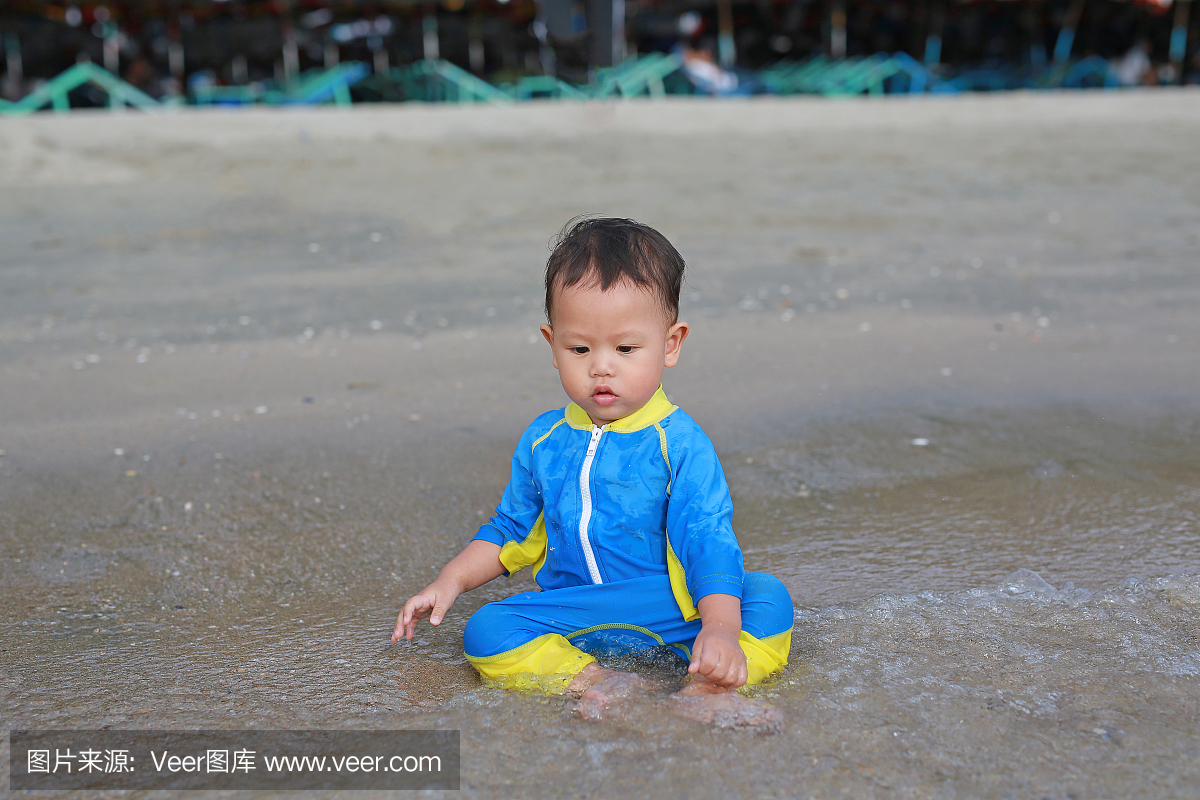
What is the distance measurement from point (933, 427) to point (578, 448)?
1.76 metres

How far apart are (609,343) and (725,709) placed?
0.66 metres

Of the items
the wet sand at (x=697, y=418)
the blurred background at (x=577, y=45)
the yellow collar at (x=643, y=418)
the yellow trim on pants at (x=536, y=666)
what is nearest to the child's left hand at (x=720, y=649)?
the wet sand at (x=697, y=418)

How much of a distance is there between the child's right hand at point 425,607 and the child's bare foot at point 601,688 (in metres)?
0.28

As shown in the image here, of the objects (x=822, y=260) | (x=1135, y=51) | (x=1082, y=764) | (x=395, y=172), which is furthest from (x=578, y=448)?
(x=1135, y=51)

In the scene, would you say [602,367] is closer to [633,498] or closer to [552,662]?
[633,498]

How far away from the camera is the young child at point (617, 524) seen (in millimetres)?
1770

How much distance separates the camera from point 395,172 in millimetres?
8070

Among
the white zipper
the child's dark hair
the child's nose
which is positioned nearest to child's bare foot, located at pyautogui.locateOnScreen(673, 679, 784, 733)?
the white zipper

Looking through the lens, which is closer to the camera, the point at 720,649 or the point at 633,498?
the point at 720,649

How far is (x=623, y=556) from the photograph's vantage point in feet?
6.23

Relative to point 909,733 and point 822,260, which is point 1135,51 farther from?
point 909,733

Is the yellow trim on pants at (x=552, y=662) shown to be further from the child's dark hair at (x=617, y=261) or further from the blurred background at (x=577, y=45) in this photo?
the blurred background at (x=577, y=45)

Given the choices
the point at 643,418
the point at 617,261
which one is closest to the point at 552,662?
the point at 643,418

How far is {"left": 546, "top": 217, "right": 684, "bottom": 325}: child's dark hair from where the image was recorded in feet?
5.81
